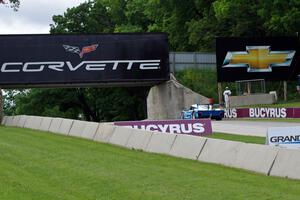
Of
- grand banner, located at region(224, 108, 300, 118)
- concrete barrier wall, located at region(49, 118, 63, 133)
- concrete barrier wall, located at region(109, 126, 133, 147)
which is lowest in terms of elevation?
grand banner, located at region(224, 108, 300, 118)

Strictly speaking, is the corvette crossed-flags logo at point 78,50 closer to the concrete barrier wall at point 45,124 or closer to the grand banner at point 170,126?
the concrete barrier wall at point 45,124

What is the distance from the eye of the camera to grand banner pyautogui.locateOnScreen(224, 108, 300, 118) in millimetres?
42753

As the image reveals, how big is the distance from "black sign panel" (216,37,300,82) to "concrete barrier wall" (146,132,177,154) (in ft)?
114

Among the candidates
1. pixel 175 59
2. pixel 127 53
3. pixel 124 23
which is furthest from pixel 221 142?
pixel 124 23

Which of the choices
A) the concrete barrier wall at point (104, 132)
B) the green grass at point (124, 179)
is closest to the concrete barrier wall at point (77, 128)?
the concrete barrier wall at point (104, 132)

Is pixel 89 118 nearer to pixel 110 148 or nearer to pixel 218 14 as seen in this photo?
pixel 218 14

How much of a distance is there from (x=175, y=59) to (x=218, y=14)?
638 centimetres

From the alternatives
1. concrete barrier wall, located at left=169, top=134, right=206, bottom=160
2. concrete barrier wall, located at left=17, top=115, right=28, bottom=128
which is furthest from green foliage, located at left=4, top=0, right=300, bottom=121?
concrete barrier wall, located at left=169, top=134, right=206, bottom=160

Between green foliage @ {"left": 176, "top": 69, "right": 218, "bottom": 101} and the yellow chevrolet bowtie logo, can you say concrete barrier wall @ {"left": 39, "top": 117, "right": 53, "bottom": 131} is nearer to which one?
the yellow chevrolet bowtie logo

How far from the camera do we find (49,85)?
49.7m

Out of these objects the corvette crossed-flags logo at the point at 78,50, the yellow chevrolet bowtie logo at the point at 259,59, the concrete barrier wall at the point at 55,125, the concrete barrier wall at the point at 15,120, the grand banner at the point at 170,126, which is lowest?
the concrete barrier wall at the point at 15,120

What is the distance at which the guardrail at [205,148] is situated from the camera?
41.0 ft

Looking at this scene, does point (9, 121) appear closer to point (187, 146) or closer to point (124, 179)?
point (187, 146)

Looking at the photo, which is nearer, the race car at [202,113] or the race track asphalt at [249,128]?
the race track asphalt at [249,128]
